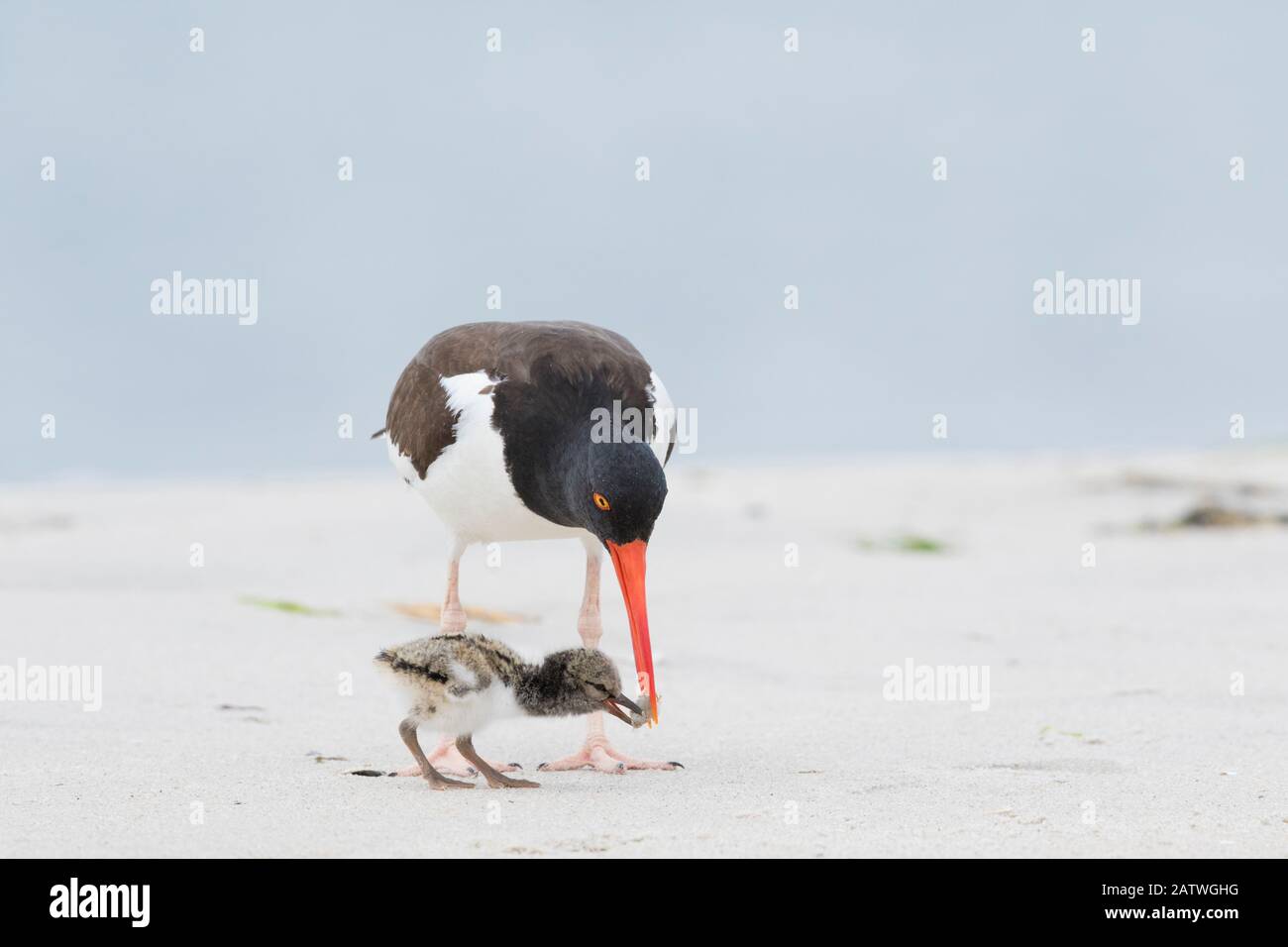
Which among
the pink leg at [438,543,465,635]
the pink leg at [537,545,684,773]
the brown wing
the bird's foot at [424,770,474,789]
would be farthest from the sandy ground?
the brown wing

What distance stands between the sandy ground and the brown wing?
135 cm

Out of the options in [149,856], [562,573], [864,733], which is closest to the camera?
[149,856]

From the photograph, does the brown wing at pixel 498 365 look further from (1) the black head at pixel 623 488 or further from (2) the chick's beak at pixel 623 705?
(2) the chick's beak at pixel 623 705

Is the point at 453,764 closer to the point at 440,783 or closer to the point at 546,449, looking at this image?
the point at 440,783

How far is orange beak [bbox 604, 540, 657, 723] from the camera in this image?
6.32m

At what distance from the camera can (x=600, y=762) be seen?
7285mm

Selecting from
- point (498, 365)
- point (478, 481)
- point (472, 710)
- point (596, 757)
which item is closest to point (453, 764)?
point (596, 757)

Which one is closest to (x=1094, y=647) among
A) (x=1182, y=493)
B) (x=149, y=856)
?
(x=149, y=856)

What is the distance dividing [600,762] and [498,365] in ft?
6.38

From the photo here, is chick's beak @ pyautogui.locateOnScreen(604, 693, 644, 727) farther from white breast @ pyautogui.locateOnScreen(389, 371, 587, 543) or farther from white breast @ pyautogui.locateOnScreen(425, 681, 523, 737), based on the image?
white breast @ pyautogui.locateOnScreen(389, 371, 587, 543)

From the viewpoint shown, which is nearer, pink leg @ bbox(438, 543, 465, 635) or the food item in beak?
the food item in beak
